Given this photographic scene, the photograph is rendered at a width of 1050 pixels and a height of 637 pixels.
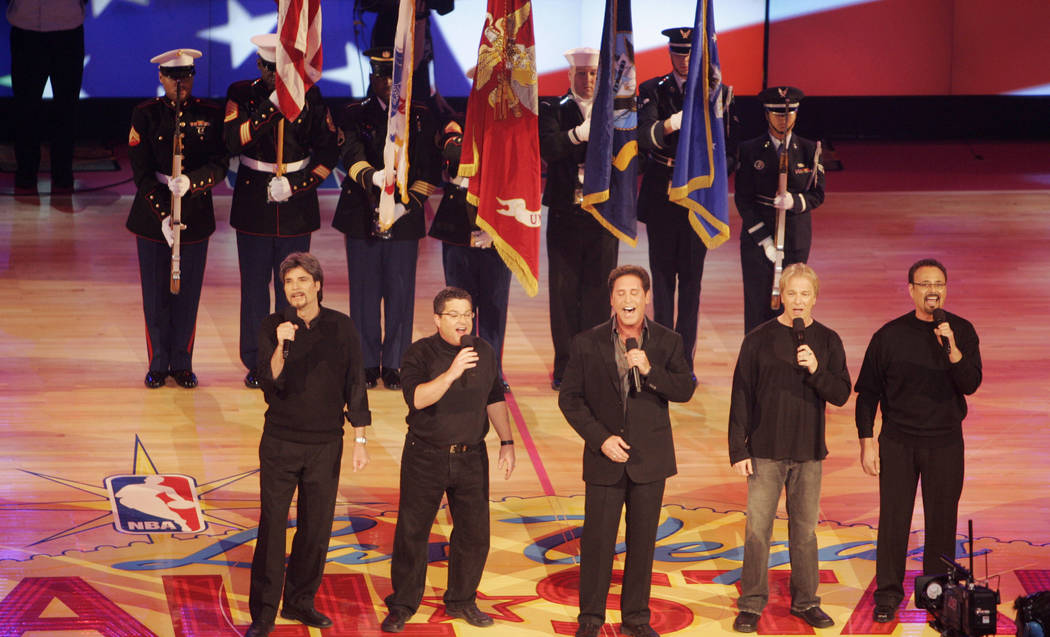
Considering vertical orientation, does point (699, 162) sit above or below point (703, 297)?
above

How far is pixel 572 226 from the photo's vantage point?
8633 mm

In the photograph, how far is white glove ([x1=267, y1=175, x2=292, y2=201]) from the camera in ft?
28.1

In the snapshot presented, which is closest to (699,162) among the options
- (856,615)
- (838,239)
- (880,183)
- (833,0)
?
(856,615)

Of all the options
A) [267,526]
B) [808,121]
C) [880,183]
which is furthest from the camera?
[808,121]

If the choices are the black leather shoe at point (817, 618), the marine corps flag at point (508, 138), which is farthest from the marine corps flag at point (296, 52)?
the black leather shoe at point (817, 618)

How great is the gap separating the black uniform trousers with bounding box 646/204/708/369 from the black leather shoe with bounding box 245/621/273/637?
3.66m

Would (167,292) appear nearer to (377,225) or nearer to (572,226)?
(377,225)

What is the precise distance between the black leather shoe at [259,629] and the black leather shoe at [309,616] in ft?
0.56

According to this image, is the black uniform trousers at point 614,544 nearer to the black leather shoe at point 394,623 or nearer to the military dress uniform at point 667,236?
the black leather shoe at point 394,623

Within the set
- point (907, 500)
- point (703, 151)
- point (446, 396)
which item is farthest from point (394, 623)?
point (703, 151)

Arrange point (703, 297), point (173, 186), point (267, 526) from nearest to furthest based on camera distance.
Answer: point (267, 526) → point (173, 186) → point (703, 297)

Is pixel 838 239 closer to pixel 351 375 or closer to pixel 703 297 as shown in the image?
pixel 703 297

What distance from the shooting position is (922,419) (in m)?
6.04

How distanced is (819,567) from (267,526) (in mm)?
2418
